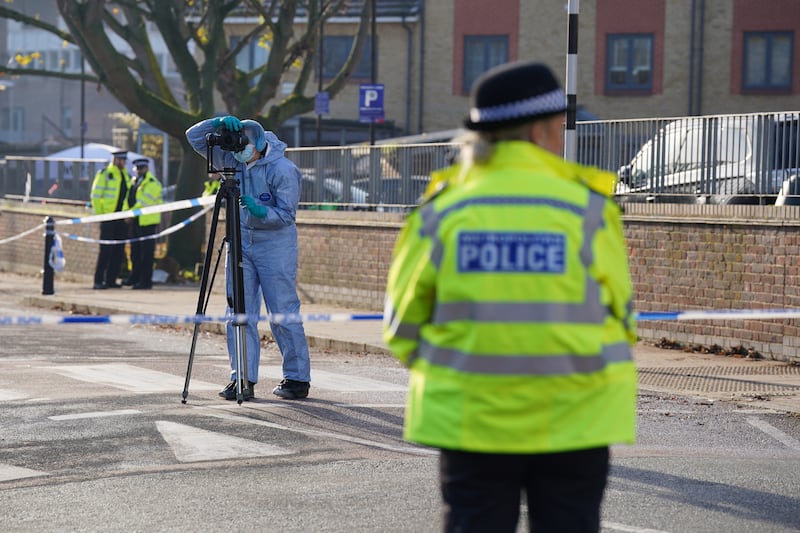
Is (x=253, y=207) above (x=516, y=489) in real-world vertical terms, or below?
above

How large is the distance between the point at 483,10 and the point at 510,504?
3760cm

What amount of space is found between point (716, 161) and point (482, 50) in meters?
27.4

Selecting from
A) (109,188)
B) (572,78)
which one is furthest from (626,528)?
(109,188)

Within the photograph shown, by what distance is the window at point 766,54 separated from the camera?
3734cm

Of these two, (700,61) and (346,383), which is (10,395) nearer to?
(346,383)

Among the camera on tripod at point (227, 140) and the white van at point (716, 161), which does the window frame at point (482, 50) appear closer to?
the white van at point (716, 161)

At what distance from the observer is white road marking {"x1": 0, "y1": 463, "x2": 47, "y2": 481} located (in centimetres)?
722

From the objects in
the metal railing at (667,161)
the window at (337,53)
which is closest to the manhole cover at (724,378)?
the metal railing at (667,161)

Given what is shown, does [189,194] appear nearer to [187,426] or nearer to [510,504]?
[187,426]

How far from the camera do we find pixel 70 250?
24.8 metres

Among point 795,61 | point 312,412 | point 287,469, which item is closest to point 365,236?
point 312,412

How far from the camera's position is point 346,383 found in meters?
11.0

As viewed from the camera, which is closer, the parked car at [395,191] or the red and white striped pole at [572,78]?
the red and white striped pole at [572,78]

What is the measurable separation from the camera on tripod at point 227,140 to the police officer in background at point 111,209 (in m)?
13.3
